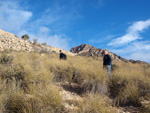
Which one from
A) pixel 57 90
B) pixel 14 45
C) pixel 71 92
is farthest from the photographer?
pixel 14 45

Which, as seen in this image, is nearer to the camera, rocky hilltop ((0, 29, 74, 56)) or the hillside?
the hillside

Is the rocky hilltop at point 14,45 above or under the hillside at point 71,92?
above

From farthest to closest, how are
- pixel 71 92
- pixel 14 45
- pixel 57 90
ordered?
1. pixel 14 45
2. pixel 71 92
3. pixel 57 90

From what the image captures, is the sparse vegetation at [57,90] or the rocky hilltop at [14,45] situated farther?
the rocky hilltop at [14,45]

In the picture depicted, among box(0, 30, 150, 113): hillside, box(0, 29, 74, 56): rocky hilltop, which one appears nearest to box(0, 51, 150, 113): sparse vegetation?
box(0, 30, 150, 113): hillside

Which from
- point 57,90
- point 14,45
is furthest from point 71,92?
point 14,45

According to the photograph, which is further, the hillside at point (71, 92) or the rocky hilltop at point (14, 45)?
the rocky hilltop at point (14, 45)

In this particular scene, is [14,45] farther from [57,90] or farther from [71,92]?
[57,90]

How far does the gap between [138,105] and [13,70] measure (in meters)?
5.19

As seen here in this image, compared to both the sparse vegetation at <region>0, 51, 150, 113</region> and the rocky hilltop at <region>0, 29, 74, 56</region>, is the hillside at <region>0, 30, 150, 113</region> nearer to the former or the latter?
the sparse vegetation at <region>0, 51, 150, 113</region>

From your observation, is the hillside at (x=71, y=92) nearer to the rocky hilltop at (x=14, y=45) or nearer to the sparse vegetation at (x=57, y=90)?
the sparse vegetation at (x=57, y=90)

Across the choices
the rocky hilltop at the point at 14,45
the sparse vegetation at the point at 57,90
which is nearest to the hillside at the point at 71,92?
the sparse vegetation at the point at 57,90

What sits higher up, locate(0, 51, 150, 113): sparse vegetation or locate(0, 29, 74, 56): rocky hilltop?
locate(0, 29, 74, 56): rocky hilltop

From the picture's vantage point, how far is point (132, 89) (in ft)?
12.4
